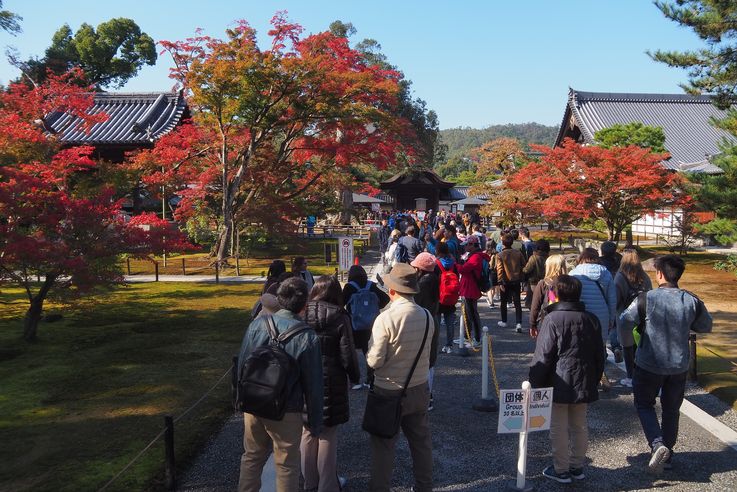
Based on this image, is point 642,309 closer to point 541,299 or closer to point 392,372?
point 541,299

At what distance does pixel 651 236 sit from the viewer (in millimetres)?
Answer: 30797

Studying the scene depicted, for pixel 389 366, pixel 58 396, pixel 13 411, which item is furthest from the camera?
pixel 58 396

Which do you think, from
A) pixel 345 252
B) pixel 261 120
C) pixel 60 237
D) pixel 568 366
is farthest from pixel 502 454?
pixel 261 120

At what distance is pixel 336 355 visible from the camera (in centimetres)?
440

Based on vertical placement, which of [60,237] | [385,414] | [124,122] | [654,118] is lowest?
[385,414]

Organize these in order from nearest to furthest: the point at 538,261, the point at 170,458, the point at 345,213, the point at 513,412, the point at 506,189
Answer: the point at 513,412 → the point at 170,458 → the point at 538,261 → the point at 506,189 → the point at 345,213

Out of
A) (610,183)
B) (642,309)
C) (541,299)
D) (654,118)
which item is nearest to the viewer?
(642,309)

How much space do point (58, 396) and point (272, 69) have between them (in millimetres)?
12044

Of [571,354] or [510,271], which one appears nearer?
[571,354]

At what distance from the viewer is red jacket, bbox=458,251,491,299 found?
348 inches

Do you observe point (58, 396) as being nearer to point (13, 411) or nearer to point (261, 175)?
point (13, 411)

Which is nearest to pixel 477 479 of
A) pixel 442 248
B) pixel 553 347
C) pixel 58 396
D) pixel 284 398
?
pixel 553 347

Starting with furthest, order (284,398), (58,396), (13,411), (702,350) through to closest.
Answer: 1. (702,350)
2. (58,396)
3. (13,411)
4. (284,398)

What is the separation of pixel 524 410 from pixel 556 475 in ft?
2.25
